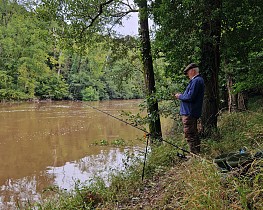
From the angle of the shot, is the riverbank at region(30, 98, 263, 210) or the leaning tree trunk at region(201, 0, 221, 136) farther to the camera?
the leaning tree trunk at region(201, 0, 221, 136)

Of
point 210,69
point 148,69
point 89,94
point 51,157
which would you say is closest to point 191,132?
point 210,69

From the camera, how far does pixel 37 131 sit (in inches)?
561

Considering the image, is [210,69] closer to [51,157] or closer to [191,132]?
[191,132]

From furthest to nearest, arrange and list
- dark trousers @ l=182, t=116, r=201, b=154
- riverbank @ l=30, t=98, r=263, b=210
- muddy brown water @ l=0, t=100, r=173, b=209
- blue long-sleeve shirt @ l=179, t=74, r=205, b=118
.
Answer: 1. muddy brown water @ l=0, t=100, r=173, b=209
2. dark trousers @ l=182, t=116, r=201, b=154
3. blue long-sleeve shirt @ l=179, t=74, r=205, b=118
4. riverbank @ l=30, t=98, r=263, b=210

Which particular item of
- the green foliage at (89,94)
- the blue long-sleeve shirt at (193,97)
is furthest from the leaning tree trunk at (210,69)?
the green foliage at (89,94)

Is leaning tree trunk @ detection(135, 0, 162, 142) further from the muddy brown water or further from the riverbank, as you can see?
the riverbank

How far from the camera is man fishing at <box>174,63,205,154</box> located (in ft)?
14.0

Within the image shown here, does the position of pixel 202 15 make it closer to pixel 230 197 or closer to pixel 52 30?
pixel 230 197

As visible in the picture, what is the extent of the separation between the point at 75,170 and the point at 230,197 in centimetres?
585

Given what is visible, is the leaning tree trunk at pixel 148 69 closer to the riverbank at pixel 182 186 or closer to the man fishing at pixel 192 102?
the riverbank at pixel 182 186

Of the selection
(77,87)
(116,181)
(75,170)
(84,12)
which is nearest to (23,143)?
(75,170)

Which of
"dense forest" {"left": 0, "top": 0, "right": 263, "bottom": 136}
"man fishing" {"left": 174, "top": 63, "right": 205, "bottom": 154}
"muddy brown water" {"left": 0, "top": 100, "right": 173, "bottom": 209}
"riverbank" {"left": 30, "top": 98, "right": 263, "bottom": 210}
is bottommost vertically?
"muddy brown water" {"left": 0, "top": 100, "right": 173, "bottom": 209}

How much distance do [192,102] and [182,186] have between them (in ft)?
5.40

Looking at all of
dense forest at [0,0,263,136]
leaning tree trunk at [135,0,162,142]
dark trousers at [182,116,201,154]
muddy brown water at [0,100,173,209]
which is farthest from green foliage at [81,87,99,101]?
dark trousers at [182,116,201,154]
